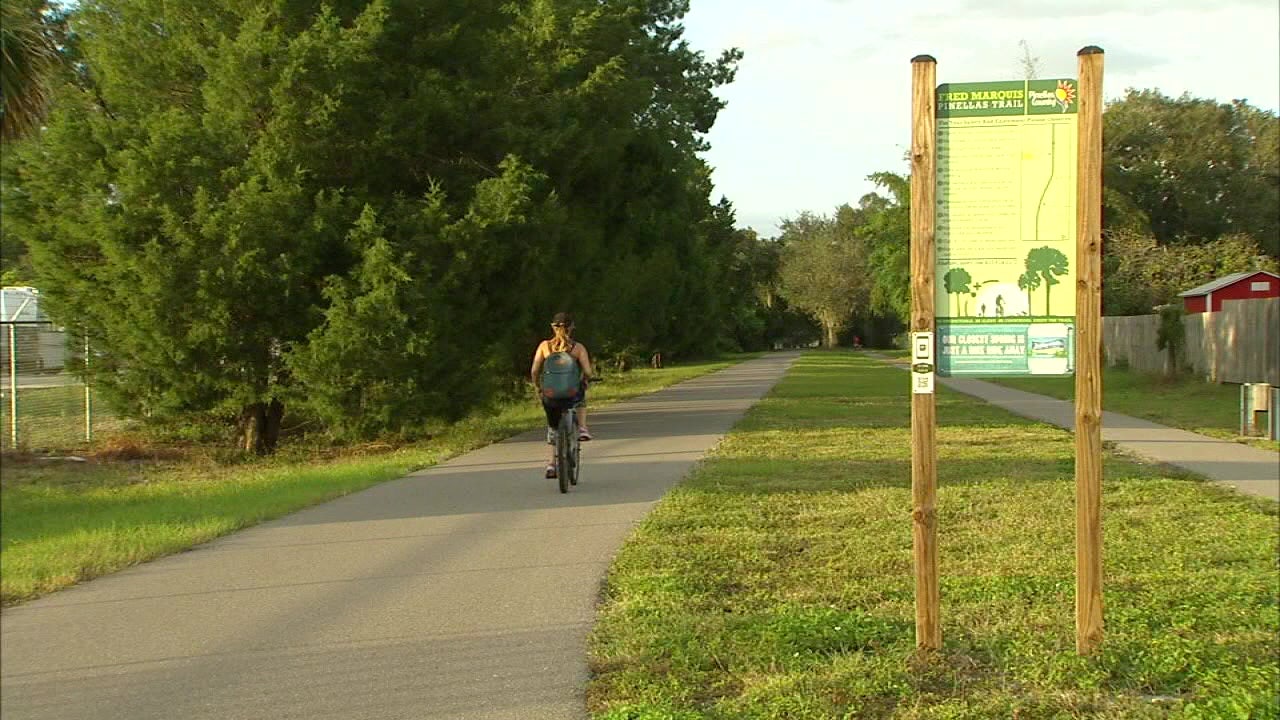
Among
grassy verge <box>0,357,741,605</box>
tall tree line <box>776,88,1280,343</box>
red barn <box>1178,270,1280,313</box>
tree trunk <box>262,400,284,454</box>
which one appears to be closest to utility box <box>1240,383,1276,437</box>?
grassy verge <box>0,357,741,605</box>

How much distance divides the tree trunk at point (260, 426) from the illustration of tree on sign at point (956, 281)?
1351cm

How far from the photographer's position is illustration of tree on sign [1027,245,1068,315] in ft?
18.2

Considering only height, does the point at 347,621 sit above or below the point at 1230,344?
below

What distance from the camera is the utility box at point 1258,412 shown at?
15812 millimetres

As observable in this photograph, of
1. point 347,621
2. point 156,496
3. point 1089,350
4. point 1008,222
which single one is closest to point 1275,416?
point 1089,350

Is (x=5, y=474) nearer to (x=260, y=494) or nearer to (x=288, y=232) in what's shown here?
(x=260, y=494)

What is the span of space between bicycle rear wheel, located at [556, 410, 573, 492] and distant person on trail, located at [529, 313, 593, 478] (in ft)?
0.17

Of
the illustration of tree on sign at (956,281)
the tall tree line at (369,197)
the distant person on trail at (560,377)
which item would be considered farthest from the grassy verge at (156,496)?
the illustration of tree on sign at (956,281)

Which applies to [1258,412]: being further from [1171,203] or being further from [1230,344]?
[1171,203]

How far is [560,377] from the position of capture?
38.8ft

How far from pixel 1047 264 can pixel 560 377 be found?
22.5 feet

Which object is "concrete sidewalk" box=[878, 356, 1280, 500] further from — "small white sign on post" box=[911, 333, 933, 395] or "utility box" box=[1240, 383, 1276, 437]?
"small white sign on post" box=[911, 333, 933, 395]

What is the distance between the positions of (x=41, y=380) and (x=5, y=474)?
589 millimetres

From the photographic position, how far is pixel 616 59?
23.0 m
